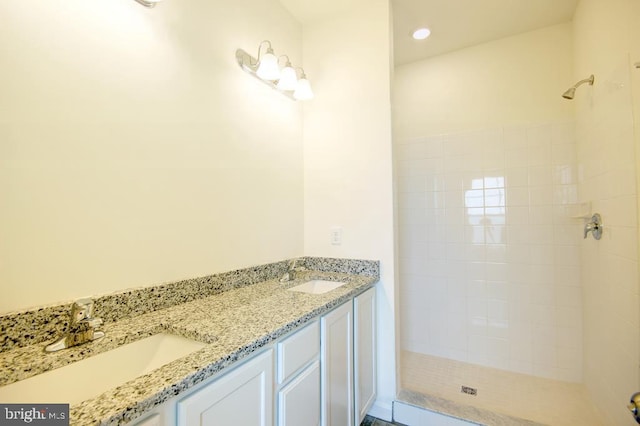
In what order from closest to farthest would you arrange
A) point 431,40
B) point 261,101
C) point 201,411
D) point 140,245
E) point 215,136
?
point 201,411
point 140,245
point 215,136
point 261,101
point 431,40

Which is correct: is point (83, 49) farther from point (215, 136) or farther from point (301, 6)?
point (301, 6)

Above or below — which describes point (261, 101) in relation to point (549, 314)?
above

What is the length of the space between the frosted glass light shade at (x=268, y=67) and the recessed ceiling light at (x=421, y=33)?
1325 millimetres

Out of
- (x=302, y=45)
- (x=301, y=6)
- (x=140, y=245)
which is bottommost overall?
(x=140, y=245)

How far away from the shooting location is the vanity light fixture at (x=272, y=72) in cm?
158

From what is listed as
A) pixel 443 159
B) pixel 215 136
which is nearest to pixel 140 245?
pixel 215 136

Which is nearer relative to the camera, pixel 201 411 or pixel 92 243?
pixel 201 411

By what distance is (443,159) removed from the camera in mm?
2529

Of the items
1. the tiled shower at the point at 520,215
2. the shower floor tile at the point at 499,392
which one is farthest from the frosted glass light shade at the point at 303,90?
the shower floor tile at the point at 499,392

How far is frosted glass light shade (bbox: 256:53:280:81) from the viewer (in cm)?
157

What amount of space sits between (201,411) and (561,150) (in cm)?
270

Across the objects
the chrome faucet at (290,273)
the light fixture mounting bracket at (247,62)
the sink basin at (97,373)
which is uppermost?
the light fixture mounting bracket at (247,62)

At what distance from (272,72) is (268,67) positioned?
0.03 m

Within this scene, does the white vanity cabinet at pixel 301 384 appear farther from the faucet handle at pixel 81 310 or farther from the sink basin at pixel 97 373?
the faucet handle at pixel 81 310
